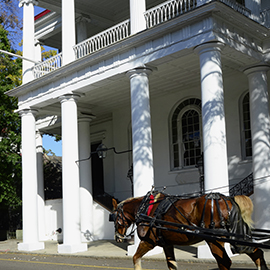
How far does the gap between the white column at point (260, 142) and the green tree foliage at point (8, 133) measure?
13.0m

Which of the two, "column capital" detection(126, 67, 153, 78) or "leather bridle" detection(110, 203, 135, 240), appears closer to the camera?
"leather bridle" detection(110, 203, 135, 240)

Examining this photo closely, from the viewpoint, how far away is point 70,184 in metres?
16.7

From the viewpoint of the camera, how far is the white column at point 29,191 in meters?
18.4

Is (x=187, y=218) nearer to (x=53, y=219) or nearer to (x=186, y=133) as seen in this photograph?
(x=186, y=133)

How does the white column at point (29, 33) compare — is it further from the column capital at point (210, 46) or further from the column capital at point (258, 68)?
the column capital at point (258, 68)

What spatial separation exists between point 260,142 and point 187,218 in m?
7.58

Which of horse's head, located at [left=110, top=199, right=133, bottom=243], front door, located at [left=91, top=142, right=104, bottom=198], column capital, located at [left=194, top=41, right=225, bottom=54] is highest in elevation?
column capital, located at [left=194, top=41, right=225, bottom=54]

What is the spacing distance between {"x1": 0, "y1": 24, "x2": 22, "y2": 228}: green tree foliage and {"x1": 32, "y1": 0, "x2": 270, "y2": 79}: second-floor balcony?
3.84 meters

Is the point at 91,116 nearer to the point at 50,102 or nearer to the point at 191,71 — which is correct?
the point at 50,102

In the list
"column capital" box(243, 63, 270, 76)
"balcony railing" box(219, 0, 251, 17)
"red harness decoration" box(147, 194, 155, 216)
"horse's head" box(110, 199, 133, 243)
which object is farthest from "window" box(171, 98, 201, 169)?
"red harness decoration" box(147, 194, 155, 216)

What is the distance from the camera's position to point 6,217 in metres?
26.8

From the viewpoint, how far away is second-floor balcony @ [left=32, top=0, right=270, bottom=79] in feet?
44.9

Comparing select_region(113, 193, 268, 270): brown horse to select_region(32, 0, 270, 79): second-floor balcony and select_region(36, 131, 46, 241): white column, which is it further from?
select_region(36, 131, 46, 241): white column

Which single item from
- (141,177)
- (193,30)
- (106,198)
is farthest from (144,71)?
(106,198)
